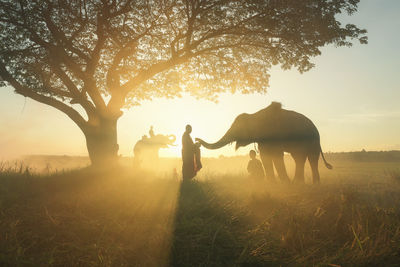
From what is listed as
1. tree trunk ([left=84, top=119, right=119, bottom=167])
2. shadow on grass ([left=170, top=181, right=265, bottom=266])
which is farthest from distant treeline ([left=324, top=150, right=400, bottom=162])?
shadow on grass ([left=170, top=181, right=265, bottom=266])

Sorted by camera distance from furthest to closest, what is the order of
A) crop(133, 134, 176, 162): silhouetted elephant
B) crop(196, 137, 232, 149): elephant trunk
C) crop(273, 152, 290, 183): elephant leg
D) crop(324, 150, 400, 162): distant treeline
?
crop(324, 150, 400, 162): distant treeline
crop(133, 134, 176, 162): silhouetted elephant
crop(196, 137, 232, 149): elephant trunk
crop(273, 152, 290, 183): elephant leg

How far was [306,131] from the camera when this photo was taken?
918cm

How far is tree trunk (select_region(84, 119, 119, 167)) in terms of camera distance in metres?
11.9

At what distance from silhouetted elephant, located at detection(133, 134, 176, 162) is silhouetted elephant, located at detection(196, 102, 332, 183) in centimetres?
865

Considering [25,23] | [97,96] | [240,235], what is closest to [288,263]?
[240,235]

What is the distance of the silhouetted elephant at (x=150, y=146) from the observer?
17.0 meters

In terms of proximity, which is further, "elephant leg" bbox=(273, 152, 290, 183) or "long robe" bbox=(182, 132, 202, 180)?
"long robe" bbox=(182, 132, 202, 180)

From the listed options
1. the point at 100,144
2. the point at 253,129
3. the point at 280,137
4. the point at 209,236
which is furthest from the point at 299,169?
the point at 100,144

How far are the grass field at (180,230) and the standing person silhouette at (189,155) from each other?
Answer: 296 centimetres

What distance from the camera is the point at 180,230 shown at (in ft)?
13.6

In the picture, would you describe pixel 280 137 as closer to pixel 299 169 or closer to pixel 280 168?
pixel 280 168

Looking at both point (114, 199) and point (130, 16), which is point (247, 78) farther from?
point (114, 199)

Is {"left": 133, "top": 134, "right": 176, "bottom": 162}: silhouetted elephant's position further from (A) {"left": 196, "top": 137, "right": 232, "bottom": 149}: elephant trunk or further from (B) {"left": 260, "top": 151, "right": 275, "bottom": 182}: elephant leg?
(B) {"left": 260, "top": 151, "right": 275, "bottom": 182}: elephant leg

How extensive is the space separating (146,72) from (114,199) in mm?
7635
